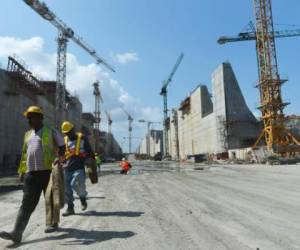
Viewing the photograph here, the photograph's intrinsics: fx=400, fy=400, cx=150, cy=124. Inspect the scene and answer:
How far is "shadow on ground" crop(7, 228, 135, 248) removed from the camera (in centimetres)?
529

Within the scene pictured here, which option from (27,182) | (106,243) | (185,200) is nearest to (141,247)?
(106,243)

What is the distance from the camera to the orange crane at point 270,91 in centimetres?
5922

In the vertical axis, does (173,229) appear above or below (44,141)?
below

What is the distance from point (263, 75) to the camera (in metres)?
62.0

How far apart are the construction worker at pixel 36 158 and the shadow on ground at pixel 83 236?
0.29 meters

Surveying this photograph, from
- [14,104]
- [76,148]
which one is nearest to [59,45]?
[14,104]

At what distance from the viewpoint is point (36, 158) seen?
5.66 m

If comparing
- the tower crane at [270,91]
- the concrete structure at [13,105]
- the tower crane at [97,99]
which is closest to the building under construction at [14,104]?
the concrete structure at [13,105]

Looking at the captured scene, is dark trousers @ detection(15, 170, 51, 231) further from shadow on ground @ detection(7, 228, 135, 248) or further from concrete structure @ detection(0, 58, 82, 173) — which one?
concrete structure @ detection(0, 58, 82, 173)

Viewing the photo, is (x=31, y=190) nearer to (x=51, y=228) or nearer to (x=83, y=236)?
(x=51, y=228)

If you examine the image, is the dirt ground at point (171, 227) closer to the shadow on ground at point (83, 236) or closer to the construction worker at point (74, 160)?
the shadow on ground at point (83, 236)

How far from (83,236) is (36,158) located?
129 centimetres

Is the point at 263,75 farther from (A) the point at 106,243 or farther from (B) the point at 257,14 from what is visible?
(A) the point at 106,243

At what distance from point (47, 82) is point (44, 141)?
84.1 meters
